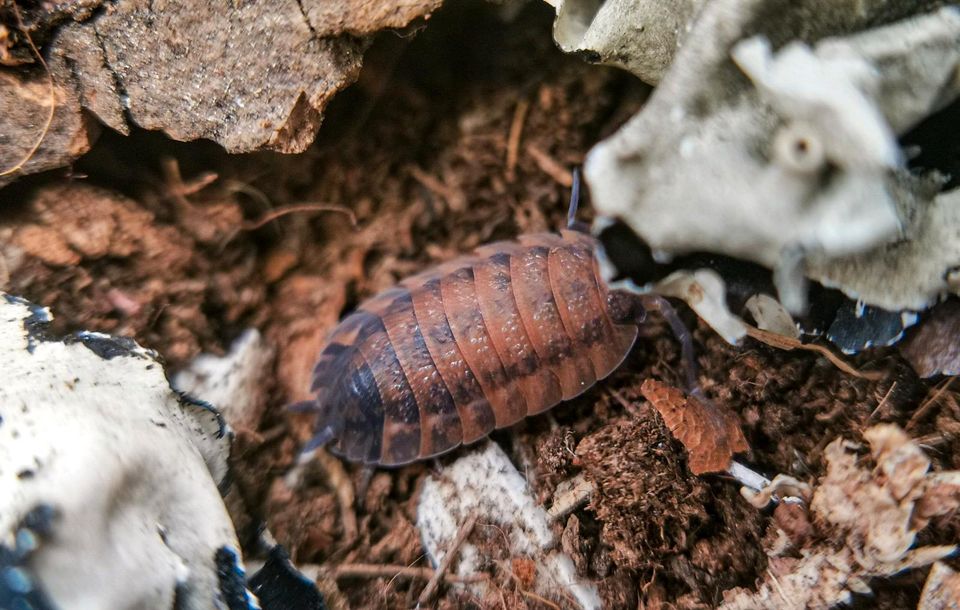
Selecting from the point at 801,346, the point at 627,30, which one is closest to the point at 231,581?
the point at 801,346

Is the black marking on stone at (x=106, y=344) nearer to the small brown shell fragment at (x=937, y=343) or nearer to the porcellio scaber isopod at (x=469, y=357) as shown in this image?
the porcellio scaber isopod at (x=469, y=357)

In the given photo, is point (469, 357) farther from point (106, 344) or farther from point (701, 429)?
point (106, 344)

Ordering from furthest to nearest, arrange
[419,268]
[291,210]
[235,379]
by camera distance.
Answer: [419,268] → [291,210] → [235,379]

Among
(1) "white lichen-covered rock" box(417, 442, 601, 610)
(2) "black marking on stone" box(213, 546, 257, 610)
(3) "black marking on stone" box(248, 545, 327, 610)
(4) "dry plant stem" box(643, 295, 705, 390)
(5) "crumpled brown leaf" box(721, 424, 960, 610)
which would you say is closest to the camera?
(5) "crumpled brown leaf" box(721, 424, 960, 610)

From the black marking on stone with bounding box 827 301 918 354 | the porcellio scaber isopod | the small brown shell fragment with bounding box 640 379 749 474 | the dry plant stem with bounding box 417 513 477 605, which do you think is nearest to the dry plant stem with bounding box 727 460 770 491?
the small brown shell fragment with bounding box 640 379 749 474

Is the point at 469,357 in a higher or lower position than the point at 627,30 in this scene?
lower

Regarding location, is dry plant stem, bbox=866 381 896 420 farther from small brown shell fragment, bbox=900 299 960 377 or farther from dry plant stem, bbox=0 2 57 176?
dry plant stem, bbox=0 2 57 176

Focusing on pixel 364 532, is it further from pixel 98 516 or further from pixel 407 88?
pixel 407 88

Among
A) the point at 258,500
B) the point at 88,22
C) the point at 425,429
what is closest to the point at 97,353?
the point at 258,500
